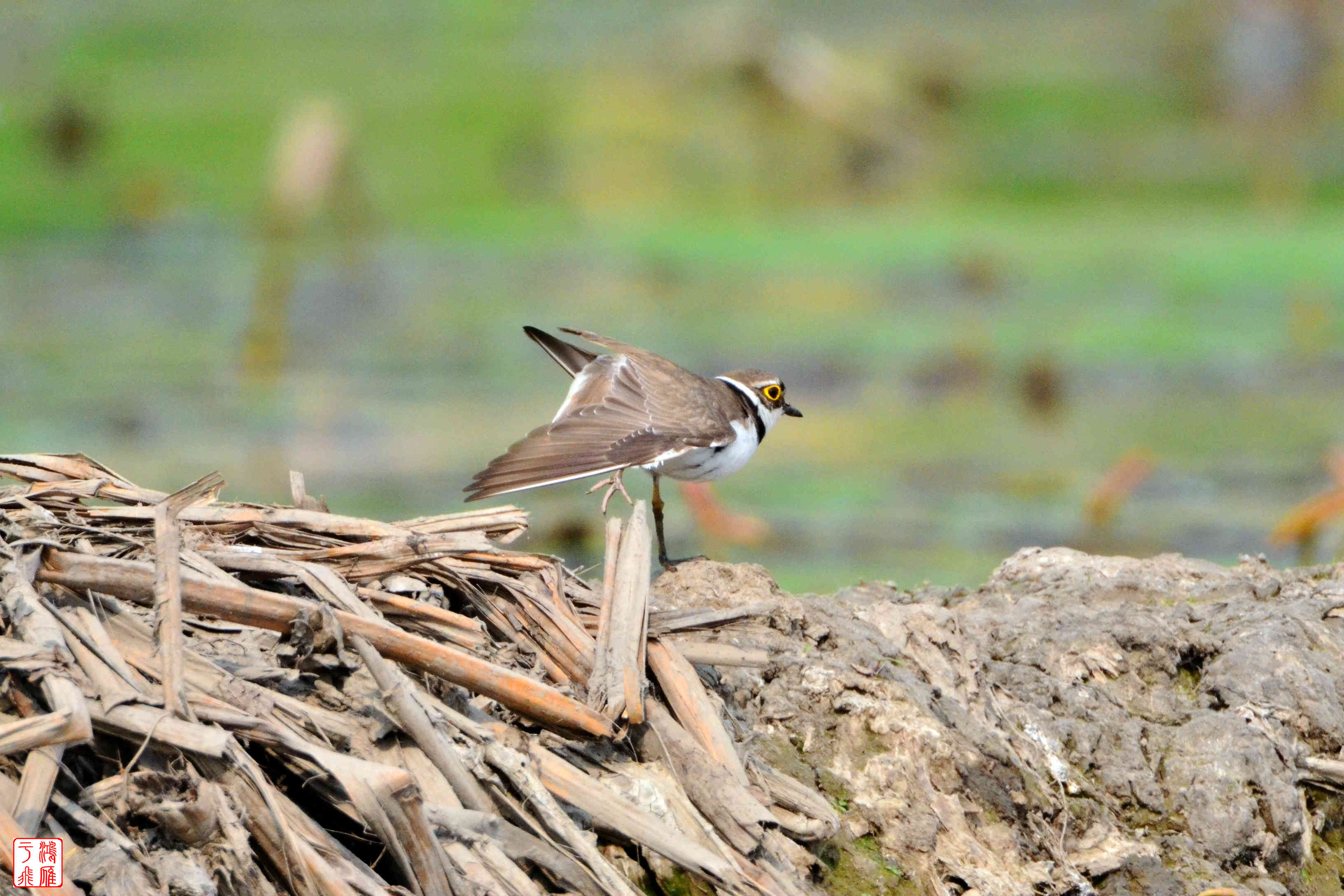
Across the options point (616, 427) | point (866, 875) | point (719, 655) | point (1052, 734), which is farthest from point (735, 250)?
point (866, 875)

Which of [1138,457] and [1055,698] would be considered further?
[1138,457]

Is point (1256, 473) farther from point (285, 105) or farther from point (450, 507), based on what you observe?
point (285, 105)

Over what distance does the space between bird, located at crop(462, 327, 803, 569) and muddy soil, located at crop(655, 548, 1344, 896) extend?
0.50 metres

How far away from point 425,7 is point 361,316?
9260 millimetres

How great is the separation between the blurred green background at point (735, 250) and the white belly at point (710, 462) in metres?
2.14

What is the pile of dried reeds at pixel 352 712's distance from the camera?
2.94m

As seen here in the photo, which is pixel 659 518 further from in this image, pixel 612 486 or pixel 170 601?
pixel 170 601

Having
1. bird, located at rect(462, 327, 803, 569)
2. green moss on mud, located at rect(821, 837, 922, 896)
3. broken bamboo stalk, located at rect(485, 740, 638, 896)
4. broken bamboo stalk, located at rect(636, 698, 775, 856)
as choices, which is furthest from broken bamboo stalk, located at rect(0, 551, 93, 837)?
green moss on mud, located at rect(821, 837, 922, 896)

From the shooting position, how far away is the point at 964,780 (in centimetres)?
376

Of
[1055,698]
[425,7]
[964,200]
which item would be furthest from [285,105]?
[1055,698]

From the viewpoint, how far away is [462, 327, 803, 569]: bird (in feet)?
15.0

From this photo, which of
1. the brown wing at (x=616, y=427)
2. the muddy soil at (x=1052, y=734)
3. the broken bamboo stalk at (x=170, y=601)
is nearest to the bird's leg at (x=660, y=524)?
the brown wing at (x=616, y=427)

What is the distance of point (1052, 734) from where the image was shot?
158 inches

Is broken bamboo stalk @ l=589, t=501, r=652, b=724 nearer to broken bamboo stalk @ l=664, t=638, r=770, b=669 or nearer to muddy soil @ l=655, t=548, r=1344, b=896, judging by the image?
broken bamboo stalk @ l=664, t=638, r=770, b=669
